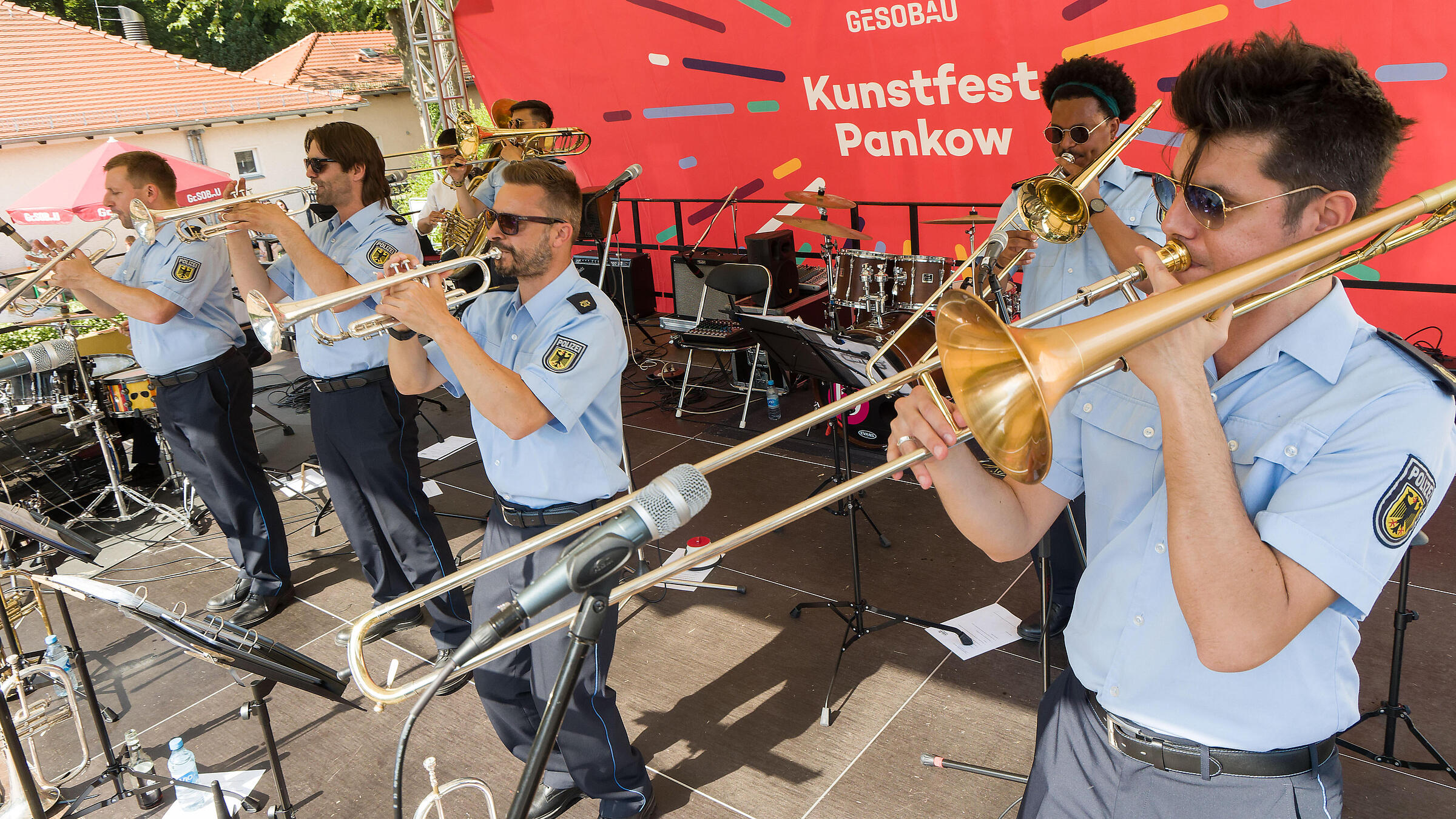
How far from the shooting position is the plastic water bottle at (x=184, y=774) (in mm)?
3088

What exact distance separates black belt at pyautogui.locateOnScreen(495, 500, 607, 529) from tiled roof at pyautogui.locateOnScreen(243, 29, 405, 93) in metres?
27.4

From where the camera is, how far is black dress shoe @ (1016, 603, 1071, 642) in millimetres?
3592

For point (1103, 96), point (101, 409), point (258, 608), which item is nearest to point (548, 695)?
point (258, 608)

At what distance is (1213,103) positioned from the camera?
1310mm

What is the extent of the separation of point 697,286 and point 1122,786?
7.20m

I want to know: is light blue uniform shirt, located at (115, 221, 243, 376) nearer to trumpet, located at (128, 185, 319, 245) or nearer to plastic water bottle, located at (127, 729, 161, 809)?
trumpet, located at (128, 185, 319, 245)

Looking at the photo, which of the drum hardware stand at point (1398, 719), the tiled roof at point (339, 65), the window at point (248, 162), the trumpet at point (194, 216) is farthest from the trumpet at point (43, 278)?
the tiled roof at point (339, 65)

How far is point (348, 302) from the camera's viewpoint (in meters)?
2.54

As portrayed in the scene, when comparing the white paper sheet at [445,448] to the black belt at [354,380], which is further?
the white paper sheet at [445,448]

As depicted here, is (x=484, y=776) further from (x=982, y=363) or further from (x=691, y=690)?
(x=982, y=363)

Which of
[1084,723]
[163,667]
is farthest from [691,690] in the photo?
[163,667]

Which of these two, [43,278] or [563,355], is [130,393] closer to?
[43,278]

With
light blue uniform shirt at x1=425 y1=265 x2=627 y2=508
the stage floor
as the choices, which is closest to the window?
the stage floor

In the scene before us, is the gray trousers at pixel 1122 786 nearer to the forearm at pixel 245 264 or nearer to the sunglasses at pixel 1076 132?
the sunglasses at pixel 1076 132
